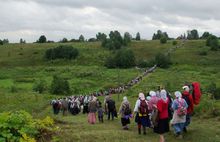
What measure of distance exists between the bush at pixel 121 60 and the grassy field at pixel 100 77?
2445 mm

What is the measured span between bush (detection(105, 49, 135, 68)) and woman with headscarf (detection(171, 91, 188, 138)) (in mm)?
92188

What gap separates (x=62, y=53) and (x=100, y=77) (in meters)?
36.8

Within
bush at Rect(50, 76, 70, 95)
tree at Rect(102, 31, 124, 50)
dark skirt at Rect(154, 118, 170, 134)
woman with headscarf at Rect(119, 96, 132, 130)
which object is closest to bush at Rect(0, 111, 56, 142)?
dark skirt at Rect(154, 118, 170, 134)

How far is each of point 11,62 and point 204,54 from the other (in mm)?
52472

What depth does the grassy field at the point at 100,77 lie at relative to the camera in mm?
19656

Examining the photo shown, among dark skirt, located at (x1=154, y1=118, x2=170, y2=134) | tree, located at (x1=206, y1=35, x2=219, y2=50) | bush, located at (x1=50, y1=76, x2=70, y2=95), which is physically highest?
tree, located at (x1=206, y1=35, x2=219, y2=50)

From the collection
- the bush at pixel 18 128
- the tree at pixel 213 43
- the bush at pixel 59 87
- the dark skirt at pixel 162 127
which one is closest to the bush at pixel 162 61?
the tree at pixel 213 43

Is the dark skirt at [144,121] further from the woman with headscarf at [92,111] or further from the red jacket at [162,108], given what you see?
the woman with headscarf at [92,111]

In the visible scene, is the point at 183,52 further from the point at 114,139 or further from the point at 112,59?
the point at 114,139

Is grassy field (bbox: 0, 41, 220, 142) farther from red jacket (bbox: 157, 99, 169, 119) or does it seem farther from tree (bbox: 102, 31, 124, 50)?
tree (bbox: 102, 31, 124, 50)

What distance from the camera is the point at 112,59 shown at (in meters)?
113

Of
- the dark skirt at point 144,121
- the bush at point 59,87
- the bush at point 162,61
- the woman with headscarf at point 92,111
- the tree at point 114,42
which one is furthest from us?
the tree at point 114,42

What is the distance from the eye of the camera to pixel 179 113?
18.2 m

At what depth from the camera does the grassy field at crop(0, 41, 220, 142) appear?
1966 centimetres
